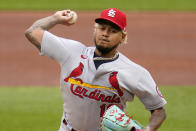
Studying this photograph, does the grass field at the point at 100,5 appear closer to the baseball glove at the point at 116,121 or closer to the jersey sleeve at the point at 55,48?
the jersey sleeve at the point at 55,48

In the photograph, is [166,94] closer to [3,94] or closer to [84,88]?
Answer: [3,94]

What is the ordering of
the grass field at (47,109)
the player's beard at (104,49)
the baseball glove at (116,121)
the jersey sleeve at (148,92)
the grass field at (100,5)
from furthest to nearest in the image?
the grass field at (100,5)
the grass field at (47,109)
the player's beard at (104,49)
the jersey sleeve at (148,92)
the baseball glove at (116,121)

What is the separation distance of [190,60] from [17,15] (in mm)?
7642

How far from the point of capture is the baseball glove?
3775 mm

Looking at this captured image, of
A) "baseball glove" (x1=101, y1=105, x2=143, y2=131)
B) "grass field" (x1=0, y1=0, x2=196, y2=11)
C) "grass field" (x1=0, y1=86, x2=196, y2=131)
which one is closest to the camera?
"baseball glove" (x1=101, y1=105, x2=143, y2=131)

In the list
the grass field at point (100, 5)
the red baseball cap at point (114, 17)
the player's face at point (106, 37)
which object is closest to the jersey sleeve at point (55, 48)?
the player's face at point (106, 37)

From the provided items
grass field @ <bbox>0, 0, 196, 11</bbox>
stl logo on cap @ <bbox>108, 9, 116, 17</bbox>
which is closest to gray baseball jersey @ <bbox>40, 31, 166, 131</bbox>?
stl logo on cap @ <bbox>108, 9, 116, 17</bbox>

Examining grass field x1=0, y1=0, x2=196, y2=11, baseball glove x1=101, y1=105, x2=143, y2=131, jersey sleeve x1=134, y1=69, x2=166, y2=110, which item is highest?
jersey sleeve x1=134, y1=69, x2=166, y2=110

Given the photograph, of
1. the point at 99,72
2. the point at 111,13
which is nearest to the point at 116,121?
the point at 99,72

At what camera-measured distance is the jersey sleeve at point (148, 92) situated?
396 centimetres

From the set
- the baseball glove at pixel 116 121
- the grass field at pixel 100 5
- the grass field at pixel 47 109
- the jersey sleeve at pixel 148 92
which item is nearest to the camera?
the baseball glove at pixel 116 121

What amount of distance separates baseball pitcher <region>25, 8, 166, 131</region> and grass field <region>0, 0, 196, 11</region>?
Result: 14.6 m

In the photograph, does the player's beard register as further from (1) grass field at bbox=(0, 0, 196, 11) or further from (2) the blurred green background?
(1) grass field at bbox=(0, 0, 196, 11)

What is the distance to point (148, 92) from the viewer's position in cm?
398
